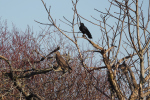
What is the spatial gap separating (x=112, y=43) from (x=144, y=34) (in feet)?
1.92

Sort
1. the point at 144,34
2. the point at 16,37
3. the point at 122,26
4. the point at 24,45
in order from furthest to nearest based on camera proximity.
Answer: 1. the point at 16,37
2. the point at 24,45
3. the point at 122,26
4. the point at 144,34

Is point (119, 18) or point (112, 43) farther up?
point (119, 18)

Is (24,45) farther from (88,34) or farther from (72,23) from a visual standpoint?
(72,23)

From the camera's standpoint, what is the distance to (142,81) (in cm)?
269

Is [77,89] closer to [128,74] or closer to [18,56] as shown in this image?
[18,56]

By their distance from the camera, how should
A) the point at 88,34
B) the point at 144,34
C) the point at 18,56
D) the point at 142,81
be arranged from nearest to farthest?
1. the point at 142,81
2. the point at 144,34
3. the point at 88,34
4. the point at 18,56

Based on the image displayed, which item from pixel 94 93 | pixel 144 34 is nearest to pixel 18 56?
pixel 94 93

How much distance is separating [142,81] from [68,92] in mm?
8858

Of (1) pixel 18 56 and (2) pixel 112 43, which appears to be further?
(1) pixel 18 56

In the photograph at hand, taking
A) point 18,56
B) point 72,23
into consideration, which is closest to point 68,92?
point 18,56

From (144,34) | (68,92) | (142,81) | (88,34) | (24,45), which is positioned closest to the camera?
(142,81)

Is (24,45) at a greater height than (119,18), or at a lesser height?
greater

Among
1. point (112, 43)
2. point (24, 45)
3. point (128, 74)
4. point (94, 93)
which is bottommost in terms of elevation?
point (94, 93)

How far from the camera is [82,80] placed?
39.3ft
